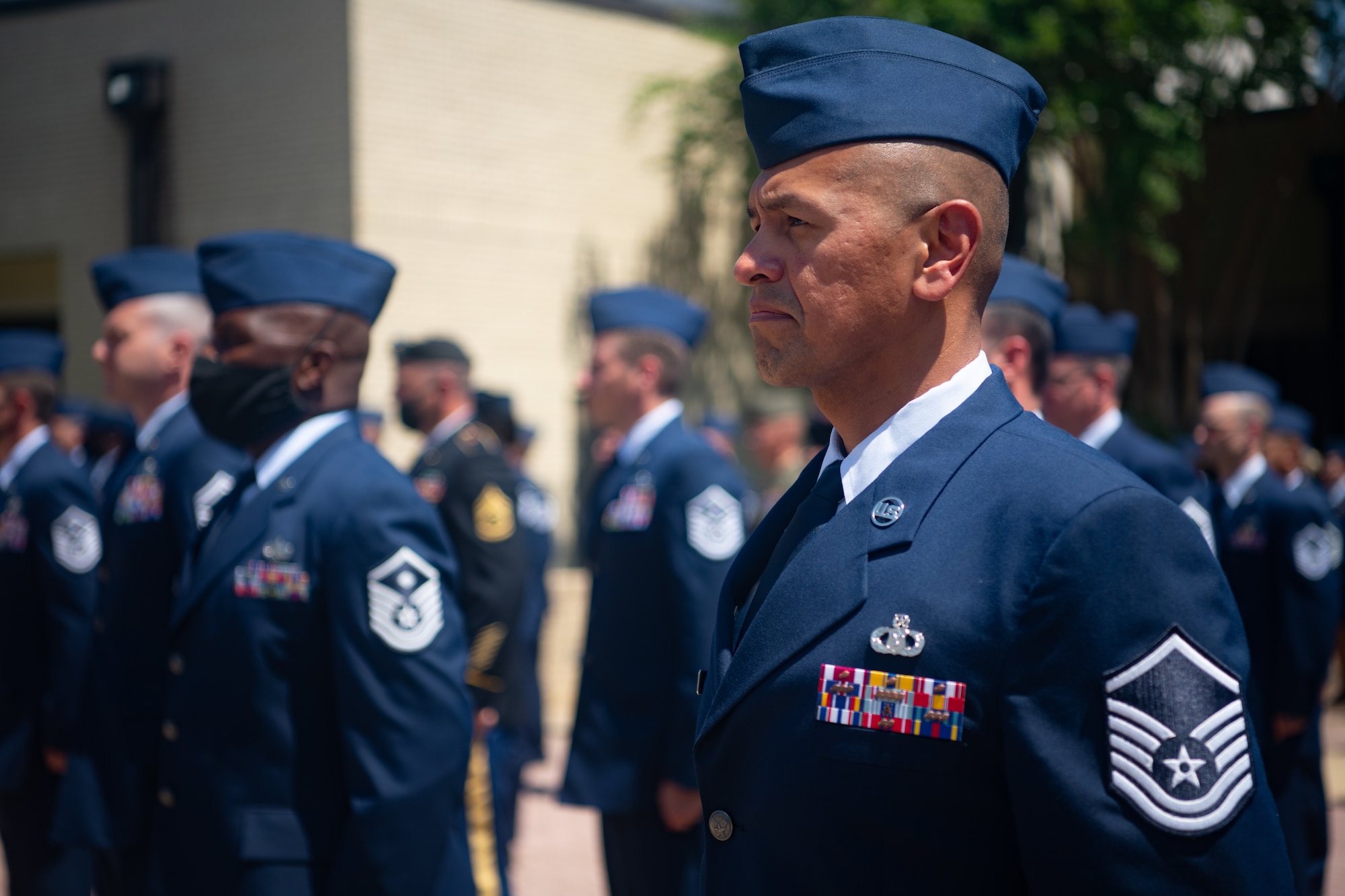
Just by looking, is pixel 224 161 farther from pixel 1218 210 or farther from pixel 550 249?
pixel 1218 210

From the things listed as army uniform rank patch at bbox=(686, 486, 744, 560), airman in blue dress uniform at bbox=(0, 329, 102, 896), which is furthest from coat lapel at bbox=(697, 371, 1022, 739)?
airman in blue dress uniform at bbox=(0, 329, 102, 896)

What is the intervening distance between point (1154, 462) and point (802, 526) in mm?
3353

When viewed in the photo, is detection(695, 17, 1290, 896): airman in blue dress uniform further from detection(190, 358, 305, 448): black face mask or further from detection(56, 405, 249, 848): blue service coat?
detection(56, 405, 249, 848): blue service coat

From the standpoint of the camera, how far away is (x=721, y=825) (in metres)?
1.73

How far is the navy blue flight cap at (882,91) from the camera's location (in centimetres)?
173

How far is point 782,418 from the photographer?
10141 mm

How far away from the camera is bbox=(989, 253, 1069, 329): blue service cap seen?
394 cm

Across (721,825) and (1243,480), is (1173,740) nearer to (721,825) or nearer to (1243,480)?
(721,825)

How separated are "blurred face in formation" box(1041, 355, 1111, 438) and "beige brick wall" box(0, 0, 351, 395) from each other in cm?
759

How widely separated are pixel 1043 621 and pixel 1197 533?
0.20m

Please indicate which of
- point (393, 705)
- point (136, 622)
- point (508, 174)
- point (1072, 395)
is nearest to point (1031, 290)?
point (1072, 395)

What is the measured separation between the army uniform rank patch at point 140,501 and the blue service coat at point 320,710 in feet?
3.51

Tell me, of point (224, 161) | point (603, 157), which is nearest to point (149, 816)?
point (224, 161)

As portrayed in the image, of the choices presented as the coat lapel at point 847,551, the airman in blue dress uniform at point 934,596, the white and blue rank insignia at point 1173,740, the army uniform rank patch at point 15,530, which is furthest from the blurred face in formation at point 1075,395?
the army uniform rank patch at point 15,530
